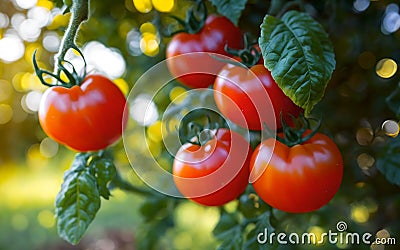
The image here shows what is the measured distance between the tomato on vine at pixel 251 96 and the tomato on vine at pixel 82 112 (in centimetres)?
17

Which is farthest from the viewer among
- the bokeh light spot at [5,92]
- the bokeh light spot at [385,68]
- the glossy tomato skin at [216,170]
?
the bokeh light spot at [5,92]

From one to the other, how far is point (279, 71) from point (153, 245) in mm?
788

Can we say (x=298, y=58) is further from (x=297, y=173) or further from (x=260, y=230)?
(x=260, y=230)

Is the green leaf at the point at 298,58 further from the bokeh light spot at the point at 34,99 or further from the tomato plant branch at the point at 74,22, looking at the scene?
the bokeh light spot at the point at 34,99

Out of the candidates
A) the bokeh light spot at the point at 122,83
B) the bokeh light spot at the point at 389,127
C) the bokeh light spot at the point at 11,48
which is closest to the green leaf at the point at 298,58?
the bokeh light spot at the point at 389,127

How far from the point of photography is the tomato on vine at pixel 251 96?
2.03 feet

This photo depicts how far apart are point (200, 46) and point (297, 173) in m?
0.27

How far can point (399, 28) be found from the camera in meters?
1.10

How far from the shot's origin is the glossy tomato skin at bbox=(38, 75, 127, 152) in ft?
2.27

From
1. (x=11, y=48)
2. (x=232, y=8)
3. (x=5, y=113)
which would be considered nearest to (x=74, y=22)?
(x=232, y=8)

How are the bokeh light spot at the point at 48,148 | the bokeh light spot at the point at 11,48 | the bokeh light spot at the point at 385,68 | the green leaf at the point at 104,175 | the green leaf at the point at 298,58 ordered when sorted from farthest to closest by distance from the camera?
the bokeh light spot at the point at 48,148 < the bokeh light spot at the point at 11,48 < the bokeh light spot at the point at 385,68 < the green leaf at the point at 104,175 < the green leaf at the point at 298,58

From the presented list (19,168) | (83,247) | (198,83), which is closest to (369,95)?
(198,83)

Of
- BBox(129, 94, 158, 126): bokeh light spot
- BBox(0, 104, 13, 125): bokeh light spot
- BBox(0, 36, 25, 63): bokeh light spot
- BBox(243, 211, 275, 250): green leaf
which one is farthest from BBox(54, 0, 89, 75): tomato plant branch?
BBox(0, 104, 13, 125): bokeh light spot

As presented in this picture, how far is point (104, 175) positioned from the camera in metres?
0.79
